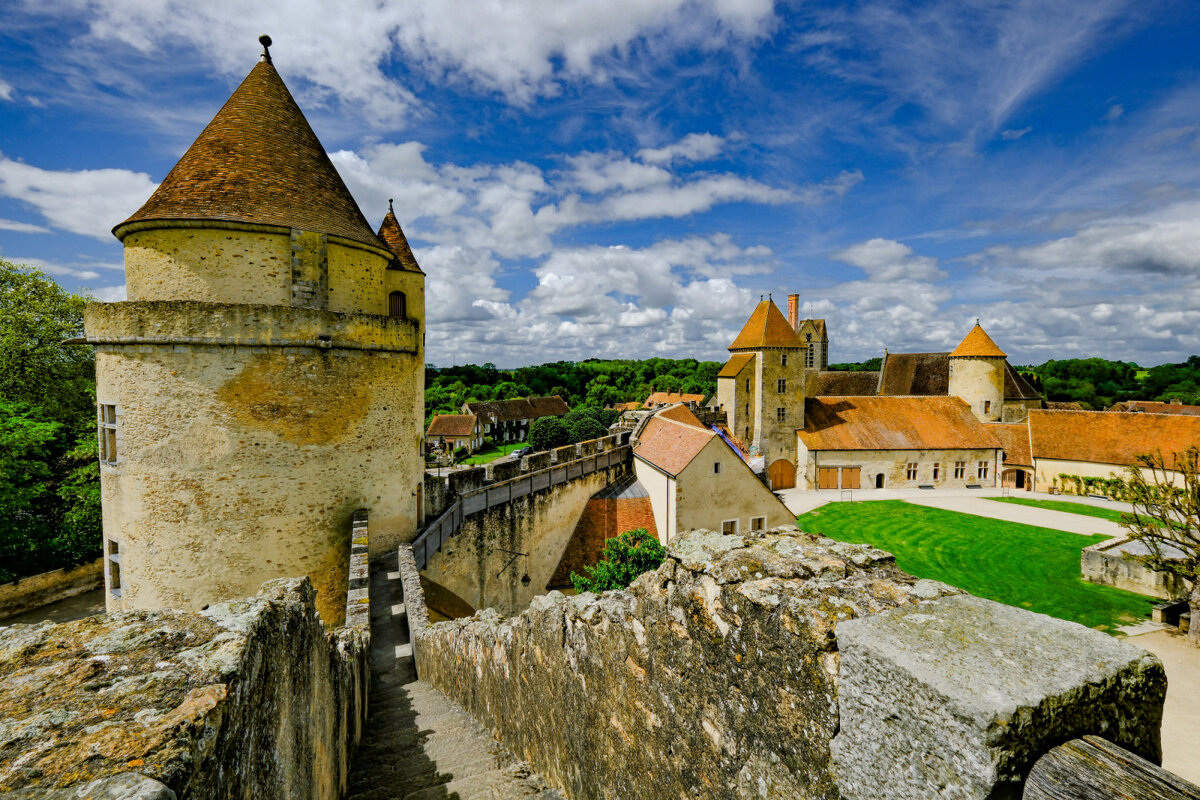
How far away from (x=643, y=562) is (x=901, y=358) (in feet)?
141

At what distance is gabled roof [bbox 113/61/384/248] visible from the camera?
10.7 m

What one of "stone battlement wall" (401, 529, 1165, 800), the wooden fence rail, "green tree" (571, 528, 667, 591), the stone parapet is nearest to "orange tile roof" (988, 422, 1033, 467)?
"green tree" (571, 528, 667, 591)

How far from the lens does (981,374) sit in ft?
125

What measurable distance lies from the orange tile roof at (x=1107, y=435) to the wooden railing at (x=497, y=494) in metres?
30.2

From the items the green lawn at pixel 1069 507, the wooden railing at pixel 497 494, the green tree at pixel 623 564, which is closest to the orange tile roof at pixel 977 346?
the green lawn at pixel 1069 507

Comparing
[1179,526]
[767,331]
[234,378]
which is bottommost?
[1179,526]

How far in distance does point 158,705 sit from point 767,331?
37206mm

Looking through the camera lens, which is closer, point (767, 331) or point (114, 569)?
point (114, 569)

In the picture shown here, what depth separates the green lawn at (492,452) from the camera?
203 feet

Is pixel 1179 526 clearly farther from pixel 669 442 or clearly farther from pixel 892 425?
pixel 892 425

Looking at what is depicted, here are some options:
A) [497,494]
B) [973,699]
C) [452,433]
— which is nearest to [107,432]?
[497,494]

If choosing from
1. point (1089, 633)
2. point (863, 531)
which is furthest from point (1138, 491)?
point (1089, 633)

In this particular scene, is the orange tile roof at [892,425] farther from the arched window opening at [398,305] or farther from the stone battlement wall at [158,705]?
the stone battlement wall at [158,705]

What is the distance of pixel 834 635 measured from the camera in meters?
2.13
